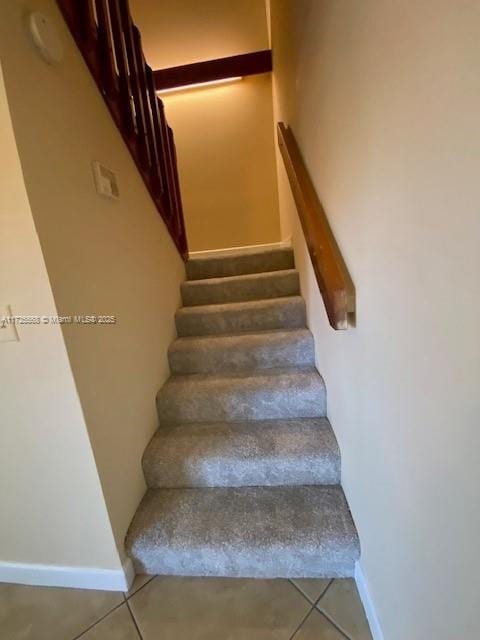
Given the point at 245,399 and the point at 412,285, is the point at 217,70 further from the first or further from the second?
the point at 412,285

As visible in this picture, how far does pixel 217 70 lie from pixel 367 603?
3.66 m

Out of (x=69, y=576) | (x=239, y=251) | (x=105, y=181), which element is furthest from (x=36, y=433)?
(x=239, y=251)

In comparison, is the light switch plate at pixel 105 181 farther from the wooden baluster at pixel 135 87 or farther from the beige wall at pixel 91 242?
the wooden baluster at pixel 135 87

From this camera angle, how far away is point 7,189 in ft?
2.53

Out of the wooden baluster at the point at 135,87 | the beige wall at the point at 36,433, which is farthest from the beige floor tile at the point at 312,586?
the wooden baluster at the point at 135,87

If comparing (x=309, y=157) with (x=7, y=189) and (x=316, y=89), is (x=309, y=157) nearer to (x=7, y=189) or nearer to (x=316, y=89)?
(x=316, y=89)

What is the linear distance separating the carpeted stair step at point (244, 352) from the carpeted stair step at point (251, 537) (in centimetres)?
64

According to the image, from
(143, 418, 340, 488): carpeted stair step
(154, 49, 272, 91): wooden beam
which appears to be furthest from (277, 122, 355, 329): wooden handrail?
(154, 49, 272, 91): wooden beam

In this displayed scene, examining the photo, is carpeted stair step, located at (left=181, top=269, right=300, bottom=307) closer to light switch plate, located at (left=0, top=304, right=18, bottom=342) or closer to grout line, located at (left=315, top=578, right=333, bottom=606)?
light switch plate, located at (left=0, top=304, right=18, bottom=342)

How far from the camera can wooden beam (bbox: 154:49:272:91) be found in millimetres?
2658

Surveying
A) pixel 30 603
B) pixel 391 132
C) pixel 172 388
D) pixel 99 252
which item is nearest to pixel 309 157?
pixel 391 132

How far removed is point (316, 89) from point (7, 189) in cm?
104

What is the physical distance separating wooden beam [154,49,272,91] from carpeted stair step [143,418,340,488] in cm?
306

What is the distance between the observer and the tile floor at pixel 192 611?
89cm
